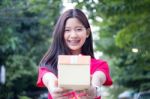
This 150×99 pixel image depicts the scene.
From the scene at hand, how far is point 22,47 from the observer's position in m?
32.4

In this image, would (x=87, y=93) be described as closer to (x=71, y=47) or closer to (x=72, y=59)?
(x=72, y=59)

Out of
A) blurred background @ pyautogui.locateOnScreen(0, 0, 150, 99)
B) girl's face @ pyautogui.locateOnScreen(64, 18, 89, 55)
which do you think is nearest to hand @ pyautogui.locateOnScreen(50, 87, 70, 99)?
girl's face @ pyautogui.locateOnScreen(64, 18, 89, 55)

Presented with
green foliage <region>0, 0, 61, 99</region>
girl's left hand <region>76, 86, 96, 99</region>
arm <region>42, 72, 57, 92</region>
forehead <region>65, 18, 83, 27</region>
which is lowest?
green foliage <region>0, 0, 61, 99</region>

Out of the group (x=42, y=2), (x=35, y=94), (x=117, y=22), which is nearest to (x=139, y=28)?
(x=117, y=22)

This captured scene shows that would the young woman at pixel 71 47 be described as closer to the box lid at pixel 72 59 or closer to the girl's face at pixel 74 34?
the girl's face at pixel 74 34

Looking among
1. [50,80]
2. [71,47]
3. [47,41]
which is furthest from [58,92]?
[47,41]

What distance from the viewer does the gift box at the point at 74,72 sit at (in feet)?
10.8

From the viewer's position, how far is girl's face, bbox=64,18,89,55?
3.55m

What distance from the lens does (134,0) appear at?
1090 centimetres

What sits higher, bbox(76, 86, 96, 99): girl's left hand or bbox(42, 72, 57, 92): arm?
bbox(42, 72, 57, 92): arm

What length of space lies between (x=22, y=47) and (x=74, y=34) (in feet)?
95.1

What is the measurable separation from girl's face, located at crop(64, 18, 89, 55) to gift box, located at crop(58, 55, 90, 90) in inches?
10.9

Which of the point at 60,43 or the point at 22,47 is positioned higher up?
the point at 60,43

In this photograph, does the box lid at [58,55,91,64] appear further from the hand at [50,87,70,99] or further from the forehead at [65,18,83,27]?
the forehead at [65,18,83,27]
